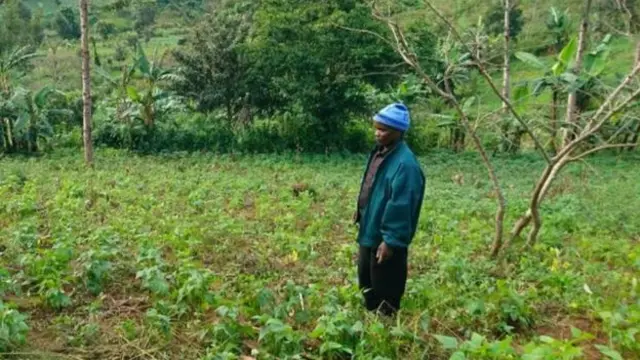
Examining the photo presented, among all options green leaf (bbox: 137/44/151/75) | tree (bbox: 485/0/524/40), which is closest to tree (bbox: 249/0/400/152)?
green leaf (bbox: 137/44/151/75)

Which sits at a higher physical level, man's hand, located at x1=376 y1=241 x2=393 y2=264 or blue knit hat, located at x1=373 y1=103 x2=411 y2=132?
blue knit hat, located at x1=373 y1=103 x2=411 y2=132

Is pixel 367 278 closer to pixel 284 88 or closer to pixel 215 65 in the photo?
pixel 284 88

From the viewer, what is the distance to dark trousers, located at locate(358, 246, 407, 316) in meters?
4.48

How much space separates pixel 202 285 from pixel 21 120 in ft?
43.6

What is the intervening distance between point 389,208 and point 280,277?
1911 millimetres

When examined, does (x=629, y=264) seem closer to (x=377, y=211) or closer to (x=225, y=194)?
(x=377, y=211)

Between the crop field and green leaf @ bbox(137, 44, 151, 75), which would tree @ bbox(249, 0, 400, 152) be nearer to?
green leaf @ bbox(137, 44, 151, 75)

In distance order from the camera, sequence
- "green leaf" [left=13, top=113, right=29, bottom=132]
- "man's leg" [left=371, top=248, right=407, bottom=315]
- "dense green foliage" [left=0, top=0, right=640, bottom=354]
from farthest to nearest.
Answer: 1. "green leaf" [left=13, top=113, right=29, bottom=132]
2. "man's leg" [left=371, top=248, right=407, bottom=315]
3. "dense green foliage" [left=0, top=0, right=640, bottom=354]

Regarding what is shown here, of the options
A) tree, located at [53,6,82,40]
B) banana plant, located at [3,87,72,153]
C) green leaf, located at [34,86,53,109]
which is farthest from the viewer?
tree, located at [53,6,82,40]

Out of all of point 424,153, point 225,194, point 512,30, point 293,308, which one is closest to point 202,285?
point 293,308

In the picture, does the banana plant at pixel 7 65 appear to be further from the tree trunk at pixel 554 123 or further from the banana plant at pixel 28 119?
the tree trunk at pixel 554 123

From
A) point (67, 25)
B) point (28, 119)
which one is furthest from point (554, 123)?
point (67, 25)

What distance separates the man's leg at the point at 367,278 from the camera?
15.4 ft

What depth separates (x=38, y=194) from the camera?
932 cm
